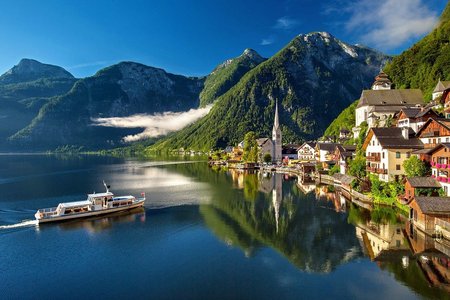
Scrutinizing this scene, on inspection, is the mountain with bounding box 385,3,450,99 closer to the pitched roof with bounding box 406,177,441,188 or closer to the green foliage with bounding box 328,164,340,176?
the green foliage with bounding box 328,164,340,176

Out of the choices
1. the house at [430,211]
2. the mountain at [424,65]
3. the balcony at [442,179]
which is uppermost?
the mountain at [424,65]

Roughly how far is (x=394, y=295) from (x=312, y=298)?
6.74 m

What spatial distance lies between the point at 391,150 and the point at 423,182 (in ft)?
39.4

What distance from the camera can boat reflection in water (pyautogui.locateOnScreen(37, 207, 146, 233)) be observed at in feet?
164

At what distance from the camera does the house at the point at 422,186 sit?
4605cm

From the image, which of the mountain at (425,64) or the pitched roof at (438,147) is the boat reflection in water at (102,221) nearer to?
the pitched roof at (438,147)

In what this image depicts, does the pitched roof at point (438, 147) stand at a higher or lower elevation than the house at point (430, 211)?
higher

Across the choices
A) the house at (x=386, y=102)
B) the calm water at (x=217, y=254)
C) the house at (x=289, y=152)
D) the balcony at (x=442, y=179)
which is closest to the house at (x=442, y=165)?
the balcony at (x=442, y=179)

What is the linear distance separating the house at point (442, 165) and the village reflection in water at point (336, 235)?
24.7 ft

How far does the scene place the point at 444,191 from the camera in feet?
148

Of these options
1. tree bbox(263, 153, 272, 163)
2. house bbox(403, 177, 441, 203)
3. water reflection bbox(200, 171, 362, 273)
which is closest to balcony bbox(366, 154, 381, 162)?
water reflection bbox(200, 171, 362, 273)

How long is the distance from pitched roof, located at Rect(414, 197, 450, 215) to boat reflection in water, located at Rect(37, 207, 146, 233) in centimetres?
4078

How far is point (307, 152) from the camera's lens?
146250 mm

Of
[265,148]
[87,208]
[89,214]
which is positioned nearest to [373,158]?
[89,214]
